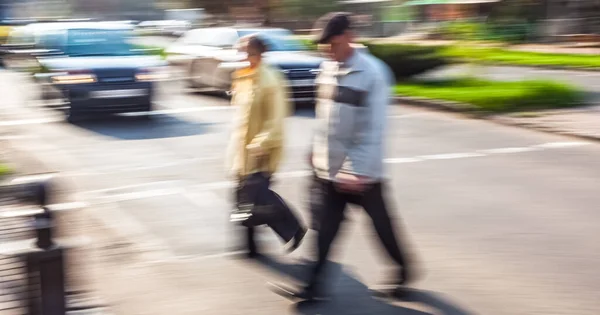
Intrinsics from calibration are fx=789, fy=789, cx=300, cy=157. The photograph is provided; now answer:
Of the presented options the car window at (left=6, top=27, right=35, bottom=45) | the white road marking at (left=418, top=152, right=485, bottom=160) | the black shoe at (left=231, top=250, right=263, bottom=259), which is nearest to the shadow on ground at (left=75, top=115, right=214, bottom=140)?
the car window at (left=6, top=27, right=35, bottom=45)

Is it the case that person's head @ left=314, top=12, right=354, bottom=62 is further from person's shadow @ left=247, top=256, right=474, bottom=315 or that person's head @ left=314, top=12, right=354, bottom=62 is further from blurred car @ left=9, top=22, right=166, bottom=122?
blurred car @ left=9, top=22, right=166, bottom=122

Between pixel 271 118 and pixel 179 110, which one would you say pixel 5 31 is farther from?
pixel 271 118

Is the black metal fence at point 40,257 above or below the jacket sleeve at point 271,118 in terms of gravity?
below

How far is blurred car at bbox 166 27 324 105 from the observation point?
14.3m

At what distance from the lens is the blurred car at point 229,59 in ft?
47.0

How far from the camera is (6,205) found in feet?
23.6

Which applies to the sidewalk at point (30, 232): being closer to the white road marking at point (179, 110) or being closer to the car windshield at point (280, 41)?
the white road marking at point (179, 110)

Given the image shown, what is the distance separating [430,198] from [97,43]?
8.08 meters

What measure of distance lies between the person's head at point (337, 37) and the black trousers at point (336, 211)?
0.75 m

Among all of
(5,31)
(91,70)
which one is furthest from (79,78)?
(5,31)

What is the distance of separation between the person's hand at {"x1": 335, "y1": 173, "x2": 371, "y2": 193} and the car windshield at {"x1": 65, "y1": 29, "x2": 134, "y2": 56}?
9.81 meters

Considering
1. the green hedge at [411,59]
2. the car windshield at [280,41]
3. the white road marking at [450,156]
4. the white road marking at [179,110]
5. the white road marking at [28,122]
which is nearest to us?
the white road marking at [450,156]

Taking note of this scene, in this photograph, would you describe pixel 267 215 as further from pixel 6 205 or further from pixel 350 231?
pixel 6 205

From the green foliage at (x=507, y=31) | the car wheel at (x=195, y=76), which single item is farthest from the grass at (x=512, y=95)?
the green foliage at (x=507, y=31)
